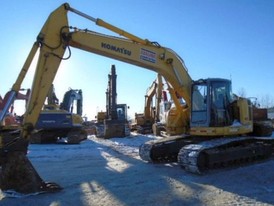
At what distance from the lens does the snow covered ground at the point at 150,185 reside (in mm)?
7027

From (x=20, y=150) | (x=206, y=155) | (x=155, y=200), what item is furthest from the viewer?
(x=206, y=155)

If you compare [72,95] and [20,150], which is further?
[72,95]

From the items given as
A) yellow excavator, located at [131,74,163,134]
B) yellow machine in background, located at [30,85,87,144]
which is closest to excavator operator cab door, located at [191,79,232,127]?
yellow machine in background, located at [30,85,87,144]

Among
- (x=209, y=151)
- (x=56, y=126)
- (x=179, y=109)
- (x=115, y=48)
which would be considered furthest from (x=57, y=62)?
(x=56, y=126)

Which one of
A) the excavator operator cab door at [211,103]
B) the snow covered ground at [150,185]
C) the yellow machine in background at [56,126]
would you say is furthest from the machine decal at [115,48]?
the yellow machine in background at [56,126]

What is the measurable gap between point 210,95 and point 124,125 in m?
14.7

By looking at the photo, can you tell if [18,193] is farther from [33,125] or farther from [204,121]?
[204,121]

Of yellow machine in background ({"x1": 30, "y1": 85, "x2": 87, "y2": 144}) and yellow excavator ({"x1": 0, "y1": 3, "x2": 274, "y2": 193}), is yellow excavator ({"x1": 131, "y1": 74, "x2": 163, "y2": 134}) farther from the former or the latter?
yellow excavator ({"x1": 0, "y1": 3, "x2": 274, "y2": 193})

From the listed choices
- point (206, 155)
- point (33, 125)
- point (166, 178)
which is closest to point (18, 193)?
point (33, 125)

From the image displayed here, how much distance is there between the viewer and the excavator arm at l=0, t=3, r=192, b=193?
766 cm

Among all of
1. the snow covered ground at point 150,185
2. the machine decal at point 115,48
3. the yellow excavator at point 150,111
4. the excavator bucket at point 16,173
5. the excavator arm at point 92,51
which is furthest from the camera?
the yellow excavator at point 150,111

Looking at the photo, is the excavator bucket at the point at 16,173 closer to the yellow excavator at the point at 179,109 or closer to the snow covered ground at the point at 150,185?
the yellow excavator at the point at 179,109

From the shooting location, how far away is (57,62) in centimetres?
895

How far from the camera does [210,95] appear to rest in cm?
1103
